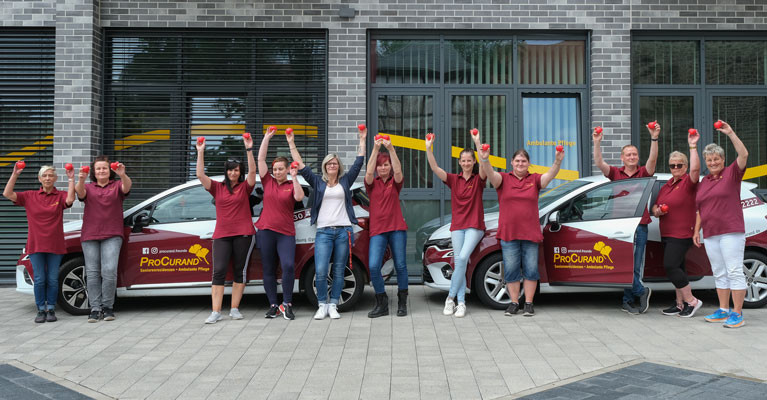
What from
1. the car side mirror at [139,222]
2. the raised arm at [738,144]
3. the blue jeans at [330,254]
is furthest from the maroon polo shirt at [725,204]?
the car side mirror at [139,222]

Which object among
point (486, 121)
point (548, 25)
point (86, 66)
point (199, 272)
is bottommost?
point (199, 272)

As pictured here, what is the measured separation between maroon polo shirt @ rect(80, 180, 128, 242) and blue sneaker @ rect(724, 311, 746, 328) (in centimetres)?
642

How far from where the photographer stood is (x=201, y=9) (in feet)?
36.0

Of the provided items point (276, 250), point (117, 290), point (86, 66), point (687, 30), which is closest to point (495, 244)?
point (276, 250)

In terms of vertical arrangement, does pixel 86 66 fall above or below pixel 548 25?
below

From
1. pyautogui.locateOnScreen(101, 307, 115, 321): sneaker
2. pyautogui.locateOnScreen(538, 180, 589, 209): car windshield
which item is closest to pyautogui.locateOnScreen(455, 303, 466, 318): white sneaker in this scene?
pyautogui.locateOnScreen(538, 180, 589, 209): car windshield

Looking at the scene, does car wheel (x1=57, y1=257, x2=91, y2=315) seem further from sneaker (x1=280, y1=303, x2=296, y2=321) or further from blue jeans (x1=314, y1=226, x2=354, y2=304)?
blue jeans (x1=314, y1=226, x2=354, y2=304)

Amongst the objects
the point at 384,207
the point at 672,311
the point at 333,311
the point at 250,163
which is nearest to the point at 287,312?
the point at 333,311

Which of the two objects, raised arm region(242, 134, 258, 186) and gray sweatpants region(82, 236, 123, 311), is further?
gray sweatpants region(82, 236, 123, 311)

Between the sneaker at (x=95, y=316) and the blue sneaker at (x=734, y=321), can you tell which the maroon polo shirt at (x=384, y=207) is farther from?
the blue sneaker at (x=734, y=321)

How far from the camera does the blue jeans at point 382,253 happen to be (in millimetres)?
7457

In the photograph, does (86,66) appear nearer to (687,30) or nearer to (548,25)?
(548,25)

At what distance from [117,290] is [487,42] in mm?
6866

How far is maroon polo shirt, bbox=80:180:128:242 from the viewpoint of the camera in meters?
7.36
